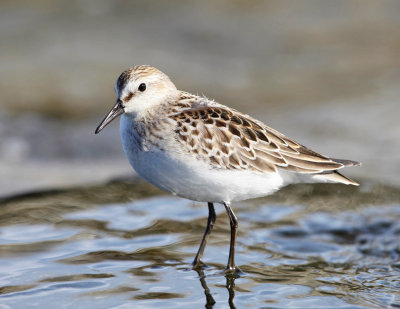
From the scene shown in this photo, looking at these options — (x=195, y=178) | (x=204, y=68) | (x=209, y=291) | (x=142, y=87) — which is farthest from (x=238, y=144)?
(x=204, y=68)

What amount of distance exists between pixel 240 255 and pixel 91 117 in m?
7.08

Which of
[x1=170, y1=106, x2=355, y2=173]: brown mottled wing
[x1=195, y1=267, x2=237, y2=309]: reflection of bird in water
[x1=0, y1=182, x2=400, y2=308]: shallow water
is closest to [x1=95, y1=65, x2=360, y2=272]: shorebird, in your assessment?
[x1=170, y1=106, x2=355, y2=173]: brown mottled wing

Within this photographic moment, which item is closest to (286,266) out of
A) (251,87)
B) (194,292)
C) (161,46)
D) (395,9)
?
(194,292)

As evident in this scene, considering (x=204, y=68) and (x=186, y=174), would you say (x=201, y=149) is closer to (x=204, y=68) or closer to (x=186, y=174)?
(x=186, y=174)

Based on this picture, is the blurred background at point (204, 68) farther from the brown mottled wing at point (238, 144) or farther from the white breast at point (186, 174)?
the white breast at point (186, 174)

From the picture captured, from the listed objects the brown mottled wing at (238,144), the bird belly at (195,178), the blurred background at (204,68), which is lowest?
the bird belly at (195,178)

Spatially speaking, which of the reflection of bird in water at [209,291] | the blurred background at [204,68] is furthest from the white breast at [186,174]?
the blurred background at [204,68]

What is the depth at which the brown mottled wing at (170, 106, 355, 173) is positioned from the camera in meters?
6.61

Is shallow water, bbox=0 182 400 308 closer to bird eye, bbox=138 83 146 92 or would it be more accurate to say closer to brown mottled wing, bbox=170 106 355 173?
brown mottled wing, bbox=170 106 355 173

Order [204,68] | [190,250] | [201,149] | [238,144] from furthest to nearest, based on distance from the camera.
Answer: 1. [204,68]
2. [190,250]
3. [238,144]
4. [201,149]

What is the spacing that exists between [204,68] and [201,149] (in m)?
9.35

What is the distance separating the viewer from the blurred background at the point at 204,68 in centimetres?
1255

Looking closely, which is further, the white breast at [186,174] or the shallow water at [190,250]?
the white breast at [186,174]

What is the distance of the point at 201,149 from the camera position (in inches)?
258
